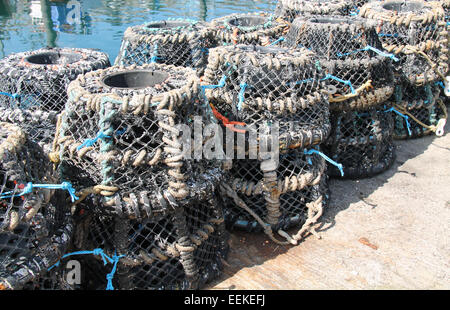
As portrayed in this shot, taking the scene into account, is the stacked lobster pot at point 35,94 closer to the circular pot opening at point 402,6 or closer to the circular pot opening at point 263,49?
the circular pot opening at point 263,49

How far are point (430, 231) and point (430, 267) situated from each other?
376 millimetres

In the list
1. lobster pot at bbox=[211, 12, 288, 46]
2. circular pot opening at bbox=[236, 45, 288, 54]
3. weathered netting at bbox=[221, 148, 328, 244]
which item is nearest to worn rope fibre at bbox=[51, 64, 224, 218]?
weathered netting at bbox=[221, 148, 328, 244]

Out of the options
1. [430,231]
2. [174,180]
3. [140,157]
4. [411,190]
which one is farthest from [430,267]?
[140,157]

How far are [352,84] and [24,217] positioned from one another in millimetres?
2391

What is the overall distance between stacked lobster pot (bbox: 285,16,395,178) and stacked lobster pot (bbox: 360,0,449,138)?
489 mm

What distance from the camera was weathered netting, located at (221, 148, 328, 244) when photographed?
253cm

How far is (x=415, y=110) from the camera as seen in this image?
408cm

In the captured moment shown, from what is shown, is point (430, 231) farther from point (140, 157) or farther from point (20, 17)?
point (20, 17)

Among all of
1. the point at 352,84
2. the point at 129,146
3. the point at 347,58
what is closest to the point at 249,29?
the point at 347,58

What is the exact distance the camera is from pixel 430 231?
2.76 metres

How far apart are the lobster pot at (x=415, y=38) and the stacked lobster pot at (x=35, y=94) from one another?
2555mm

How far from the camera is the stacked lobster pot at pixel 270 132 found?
2.40 m

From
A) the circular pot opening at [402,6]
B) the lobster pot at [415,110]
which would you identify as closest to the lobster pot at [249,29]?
the circular pot opening at [402,6]

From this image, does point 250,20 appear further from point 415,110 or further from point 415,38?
point 415,110
